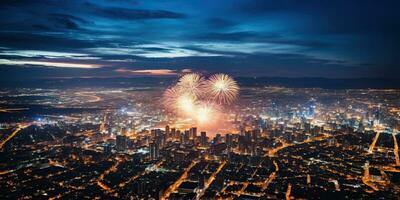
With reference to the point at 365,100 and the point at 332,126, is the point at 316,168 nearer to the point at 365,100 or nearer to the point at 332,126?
the point at 332,126

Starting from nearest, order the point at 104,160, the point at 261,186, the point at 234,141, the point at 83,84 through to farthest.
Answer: the point at 261,186
the point at 104,160
the point at 234,141
the point at 83,84

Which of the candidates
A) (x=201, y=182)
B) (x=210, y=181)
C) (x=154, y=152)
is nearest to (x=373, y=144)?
(x=210, y=181)

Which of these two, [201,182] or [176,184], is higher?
[201,182]

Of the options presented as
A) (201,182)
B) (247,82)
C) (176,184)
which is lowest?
(176,184)

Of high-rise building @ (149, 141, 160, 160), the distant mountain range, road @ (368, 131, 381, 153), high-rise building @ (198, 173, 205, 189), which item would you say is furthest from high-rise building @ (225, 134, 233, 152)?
the distant mountain range

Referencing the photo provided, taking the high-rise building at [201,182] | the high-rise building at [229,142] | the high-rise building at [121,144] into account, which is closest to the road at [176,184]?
the high-rise building at [201,182]

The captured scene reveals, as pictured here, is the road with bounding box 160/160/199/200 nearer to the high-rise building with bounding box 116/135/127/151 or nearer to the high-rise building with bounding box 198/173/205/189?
the high-rise building with bounding box 198/173/205/189

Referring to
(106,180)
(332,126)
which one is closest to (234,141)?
(106,180)

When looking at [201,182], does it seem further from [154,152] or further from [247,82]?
[247,82]

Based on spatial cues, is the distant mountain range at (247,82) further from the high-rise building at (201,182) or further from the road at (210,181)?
the high-rise building at (201,182)
